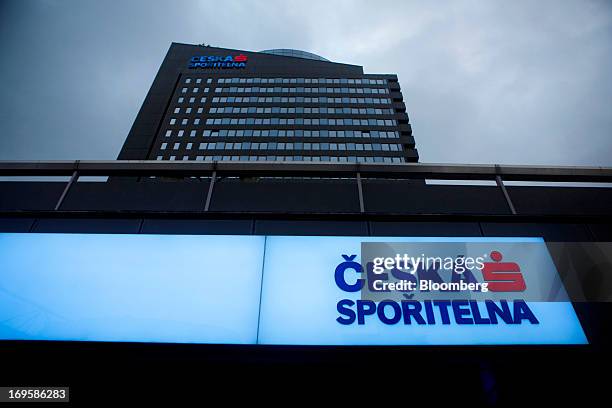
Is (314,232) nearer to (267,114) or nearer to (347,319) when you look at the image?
(347,319)

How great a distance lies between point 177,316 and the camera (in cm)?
498

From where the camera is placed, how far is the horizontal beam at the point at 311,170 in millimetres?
7277

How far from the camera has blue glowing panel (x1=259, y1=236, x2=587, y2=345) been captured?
4875 millimetres

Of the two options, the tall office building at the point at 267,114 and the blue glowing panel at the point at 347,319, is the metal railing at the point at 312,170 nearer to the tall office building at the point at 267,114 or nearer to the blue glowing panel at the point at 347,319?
the blue glowing panel at the point at 347,319

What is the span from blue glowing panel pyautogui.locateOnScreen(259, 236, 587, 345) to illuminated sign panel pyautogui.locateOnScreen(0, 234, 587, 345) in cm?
2

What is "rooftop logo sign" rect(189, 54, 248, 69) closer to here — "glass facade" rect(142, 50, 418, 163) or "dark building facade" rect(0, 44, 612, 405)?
"glass facade" rect(142, 50, 418, 163)

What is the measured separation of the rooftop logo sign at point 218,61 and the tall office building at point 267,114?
261mm

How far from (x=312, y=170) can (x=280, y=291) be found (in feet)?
10.1

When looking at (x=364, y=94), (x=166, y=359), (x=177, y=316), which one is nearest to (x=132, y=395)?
(x=166, y=359)

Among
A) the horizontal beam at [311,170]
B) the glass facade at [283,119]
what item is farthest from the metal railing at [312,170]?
the glass facade at [283,119]

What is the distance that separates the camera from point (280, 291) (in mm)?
5254

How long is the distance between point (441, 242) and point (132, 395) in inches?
220

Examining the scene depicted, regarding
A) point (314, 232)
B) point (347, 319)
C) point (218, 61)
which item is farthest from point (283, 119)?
point (347, 319)

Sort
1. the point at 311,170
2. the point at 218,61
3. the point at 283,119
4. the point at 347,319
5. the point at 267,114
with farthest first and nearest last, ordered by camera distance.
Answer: the point at 218,61
the point at 267,114
the point at 283,119
the point at 311,170
the point at 347,319
